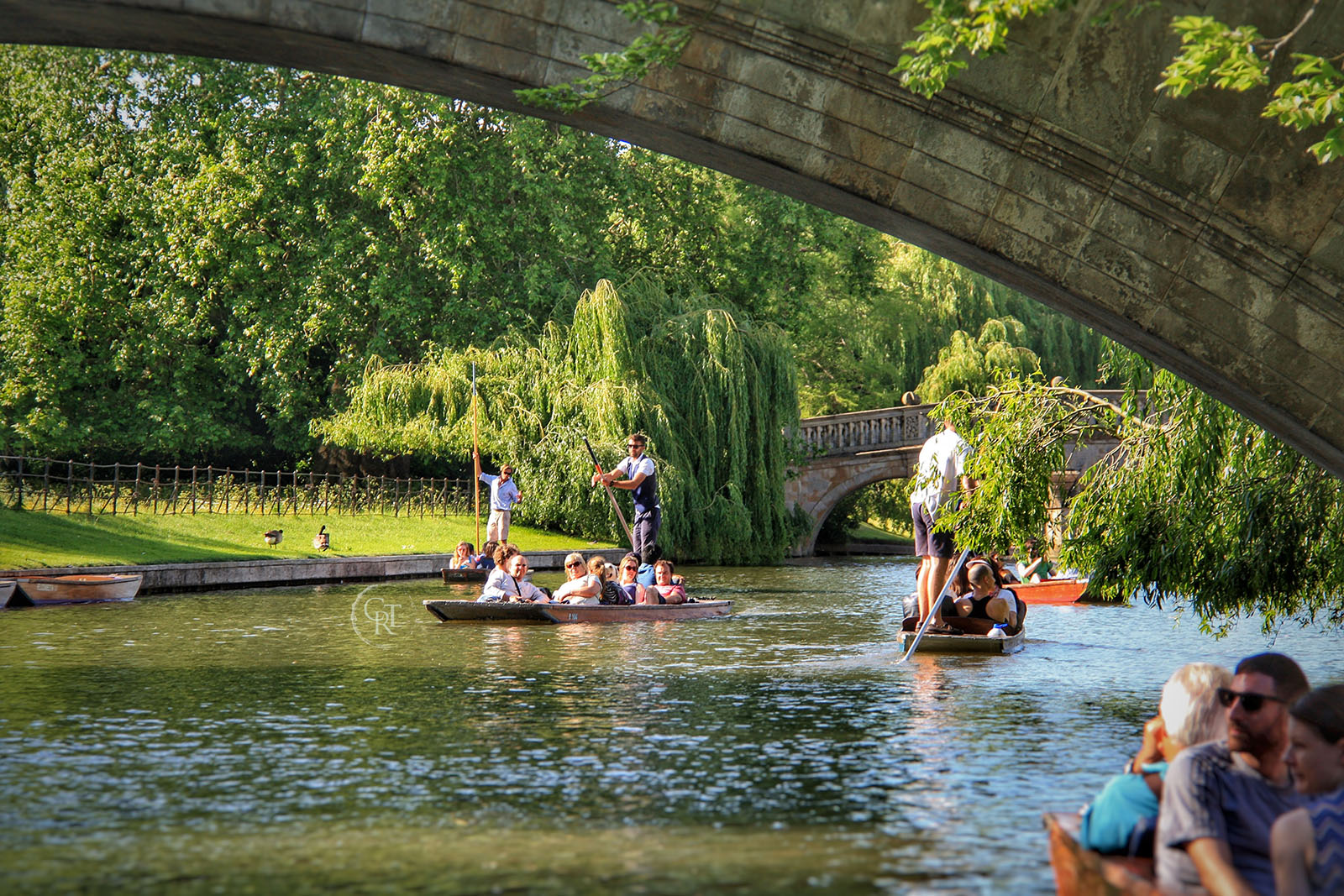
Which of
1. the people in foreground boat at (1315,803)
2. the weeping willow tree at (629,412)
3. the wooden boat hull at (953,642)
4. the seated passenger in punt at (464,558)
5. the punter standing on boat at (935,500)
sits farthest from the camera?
the weeping willow tree at (629,412)

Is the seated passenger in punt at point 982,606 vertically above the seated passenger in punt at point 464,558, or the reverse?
the seated passenger in punt at point 464,558

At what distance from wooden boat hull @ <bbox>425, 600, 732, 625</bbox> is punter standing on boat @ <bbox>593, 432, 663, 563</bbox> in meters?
2.16

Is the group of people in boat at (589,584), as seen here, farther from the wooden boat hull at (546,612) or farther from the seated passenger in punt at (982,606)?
the seated passenger in punt at (982,606)

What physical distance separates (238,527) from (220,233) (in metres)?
10.5

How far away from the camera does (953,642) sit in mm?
12008

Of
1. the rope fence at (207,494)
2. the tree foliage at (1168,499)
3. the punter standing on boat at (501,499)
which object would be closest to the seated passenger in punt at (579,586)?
the tree foliage at (1168,499)

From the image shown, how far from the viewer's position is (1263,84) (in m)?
6.57

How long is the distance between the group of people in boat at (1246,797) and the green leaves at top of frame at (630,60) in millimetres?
3252

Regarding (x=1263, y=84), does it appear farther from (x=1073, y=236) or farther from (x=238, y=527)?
(x=238, y=527)

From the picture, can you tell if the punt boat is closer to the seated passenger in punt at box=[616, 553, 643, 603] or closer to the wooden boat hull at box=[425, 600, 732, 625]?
the wooden boat hull at box=[425, 600, 732, 625]

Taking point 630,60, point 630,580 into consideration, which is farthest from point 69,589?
point 630,60

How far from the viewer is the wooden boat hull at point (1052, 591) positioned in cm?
2006

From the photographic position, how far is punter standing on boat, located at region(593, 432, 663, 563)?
57.9ft

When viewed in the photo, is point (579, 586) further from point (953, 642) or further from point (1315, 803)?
point (1315, 803)
